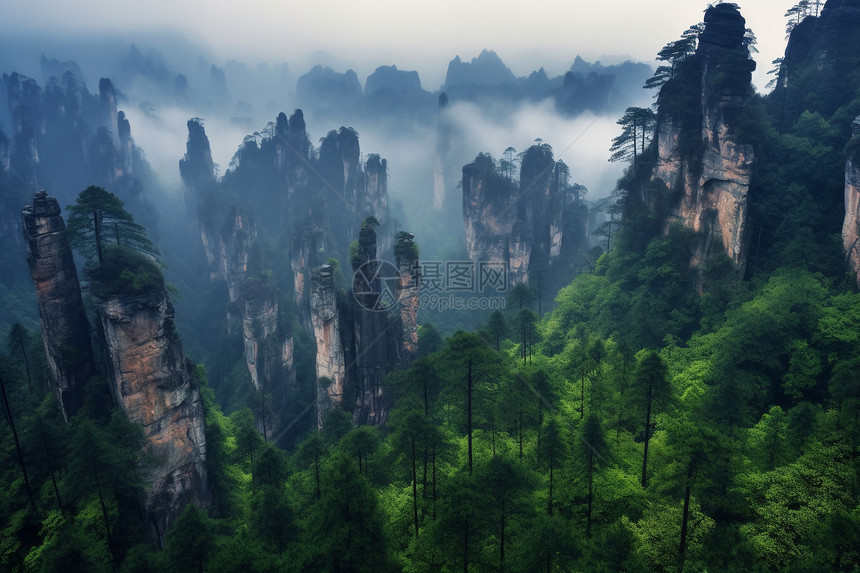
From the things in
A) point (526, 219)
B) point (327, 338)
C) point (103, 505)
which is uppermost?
point (526, 219)

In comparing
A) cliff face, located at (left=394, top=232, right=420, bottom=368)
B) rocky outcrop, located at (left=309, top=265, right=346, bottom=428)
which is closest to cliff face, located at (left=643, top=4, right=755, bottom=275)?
cliff face, located at (left=394, top=232, right=420, bottom=368)

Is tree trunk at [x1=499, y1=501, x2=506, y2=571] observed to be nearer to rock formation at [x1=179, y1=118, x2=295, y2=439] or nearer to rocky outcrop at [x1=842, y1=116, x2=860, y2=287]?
rock formation at [x1=179, y1=118, x2=295, y2=439]

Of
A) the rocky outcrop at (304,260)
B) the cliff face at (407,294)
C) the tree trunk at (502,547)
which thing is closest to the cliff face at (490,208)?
the rocky outcrop at (304,260)

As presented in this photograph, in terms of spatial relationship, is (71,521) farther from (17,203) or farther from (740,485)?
(17,203)

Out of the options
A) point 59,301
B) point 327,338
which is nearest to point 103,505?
point 59,301

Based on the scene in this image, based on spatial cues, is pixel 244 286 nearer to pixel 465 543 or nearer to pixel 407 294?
pixel 407 294

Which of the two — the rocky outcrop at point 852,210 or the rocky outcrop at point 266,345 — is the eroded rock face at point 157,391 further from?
the rocky outcrop at point 852,210

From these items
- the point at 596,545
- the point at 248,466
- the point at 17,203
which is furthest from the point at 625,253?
the point at 17,203
